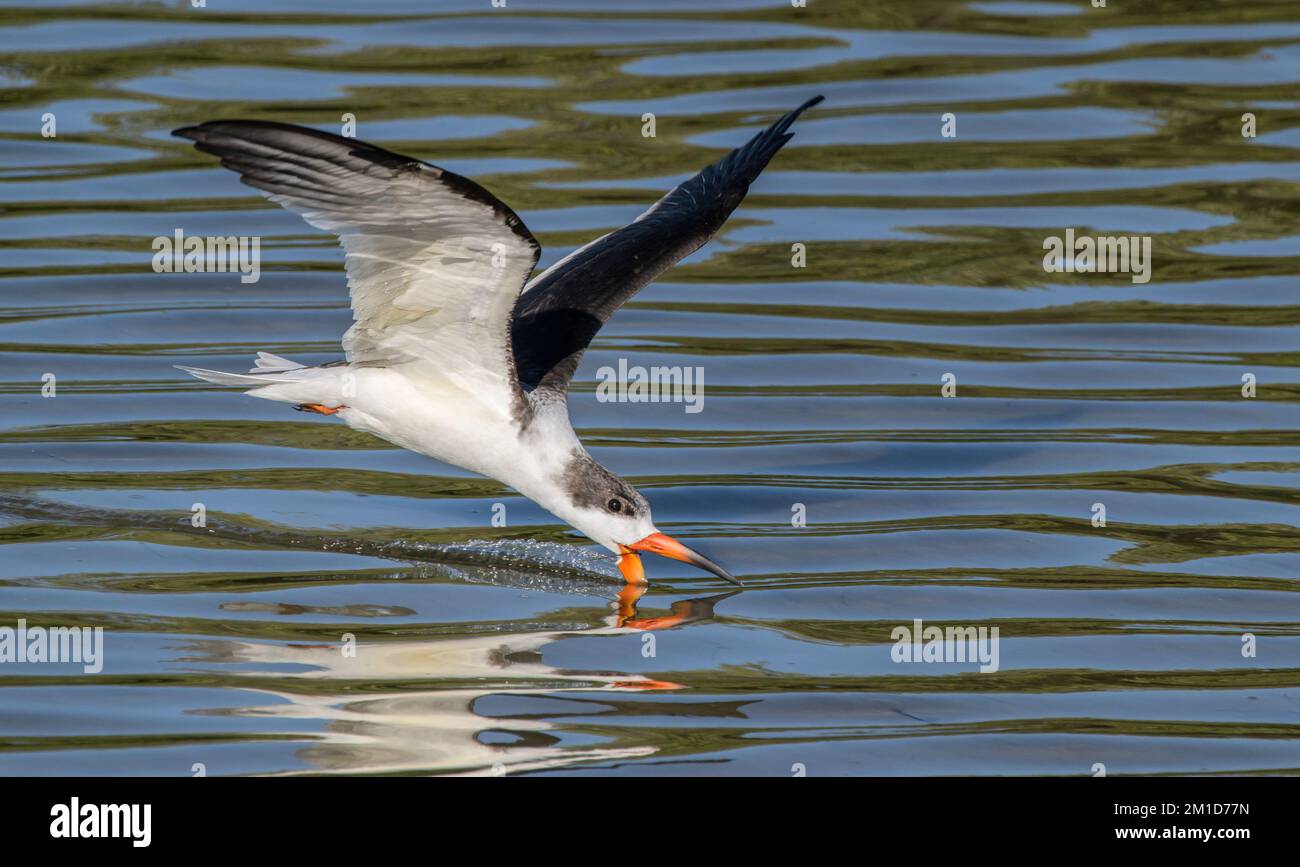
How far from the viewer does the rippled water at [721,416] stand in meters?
7.89

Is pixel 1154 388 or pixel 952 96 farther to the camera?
pixel 952 96

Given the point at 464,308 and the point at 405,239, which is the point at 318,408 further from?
the point at 405,239

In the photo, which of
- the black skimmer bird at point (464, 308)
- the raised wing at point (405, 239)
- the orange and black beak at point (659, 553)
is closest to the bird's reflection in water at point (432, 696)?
the orange and black beak at point (659, 553)

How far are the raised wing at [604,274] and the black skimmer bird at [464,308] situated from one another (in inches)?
0.4

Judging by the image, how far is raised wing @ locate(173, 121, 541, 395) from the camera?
755cm

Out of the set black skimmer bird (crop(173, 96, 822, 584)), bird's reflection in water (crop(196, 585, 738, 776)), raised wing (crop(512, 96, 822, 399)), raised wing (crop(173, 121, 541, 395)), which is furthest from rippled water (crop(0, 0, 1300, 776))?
raised wing (crop(173, 121, 541, 395))

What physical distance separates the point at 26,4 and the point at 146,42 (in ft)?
5.20

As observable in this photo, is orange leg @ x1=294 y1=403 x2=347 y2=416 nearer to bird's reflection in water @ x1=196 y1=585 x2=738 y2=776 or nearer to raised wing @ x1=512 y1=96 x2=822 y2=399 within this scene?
raised wing @ x1=512 y1=96 x2=822 y2=399

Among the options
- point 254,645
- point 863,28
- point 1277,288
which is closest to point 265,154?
point 254,645

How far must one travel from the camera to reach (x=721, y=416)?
466 inches

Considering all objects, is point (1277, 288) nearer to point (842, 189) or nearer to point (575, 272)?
point (842, 189)

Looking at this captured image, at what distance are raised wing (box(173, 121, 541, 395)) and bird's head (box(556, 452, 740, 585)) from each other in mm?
550
